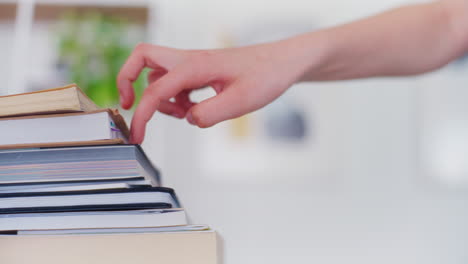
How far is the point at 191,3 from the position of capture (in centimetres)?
217

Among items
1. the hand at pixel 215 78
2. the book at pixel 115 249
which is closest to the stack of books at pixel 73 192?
the book at pixel 115 249

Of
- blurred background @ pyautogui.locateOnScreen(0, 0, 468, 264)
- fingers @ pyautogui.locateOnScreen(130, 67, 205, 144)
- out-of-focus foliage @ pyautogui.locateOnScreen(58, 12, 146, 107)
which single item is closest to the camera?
fingers @ pyautogui.locateOnScreen(130, 67, 205, 144)

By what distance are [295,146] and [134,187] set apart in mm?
1710

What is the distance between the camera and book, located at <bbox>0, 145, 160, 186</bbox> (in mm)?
426

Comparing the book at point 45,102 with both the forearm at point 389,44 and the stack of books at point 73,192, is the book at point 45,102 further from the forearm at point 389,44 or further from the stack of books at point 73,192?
the forearm at point 389,44

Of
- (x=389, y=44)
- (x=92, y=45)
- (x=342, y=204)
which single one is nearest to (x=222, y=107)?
(x=389, y=44)

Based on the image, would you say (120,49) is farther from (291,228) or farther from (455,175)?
(455,175)

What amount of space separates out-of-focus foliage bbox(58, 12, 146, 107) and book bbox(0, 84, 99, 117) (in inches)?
59.5

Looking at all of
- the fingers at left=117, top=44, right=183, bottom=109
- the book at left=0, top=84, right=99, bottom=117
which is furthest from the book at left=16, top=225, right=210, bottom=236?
the fingers at left=117, top=44, right=183, bottom=109

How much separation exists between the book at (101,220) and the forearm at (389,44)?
0.32 meters

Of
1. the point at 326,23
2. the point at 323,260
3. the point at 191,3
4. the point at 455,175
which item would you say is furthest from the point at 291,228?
the point at 191,3

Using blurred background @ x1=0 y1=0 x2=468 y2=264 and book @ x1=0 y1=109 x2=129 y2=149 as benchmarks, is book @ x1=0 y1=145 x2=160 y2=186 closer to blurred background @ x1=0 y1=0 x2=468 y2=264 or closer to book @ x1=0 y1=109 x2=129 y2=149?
book @ x1=0 y1=109 x2=129 y2=149

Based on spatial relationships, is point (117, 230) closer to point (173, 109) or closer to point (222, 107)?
point (222, 107)

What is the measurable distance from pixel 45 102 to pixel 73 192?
84 mm
